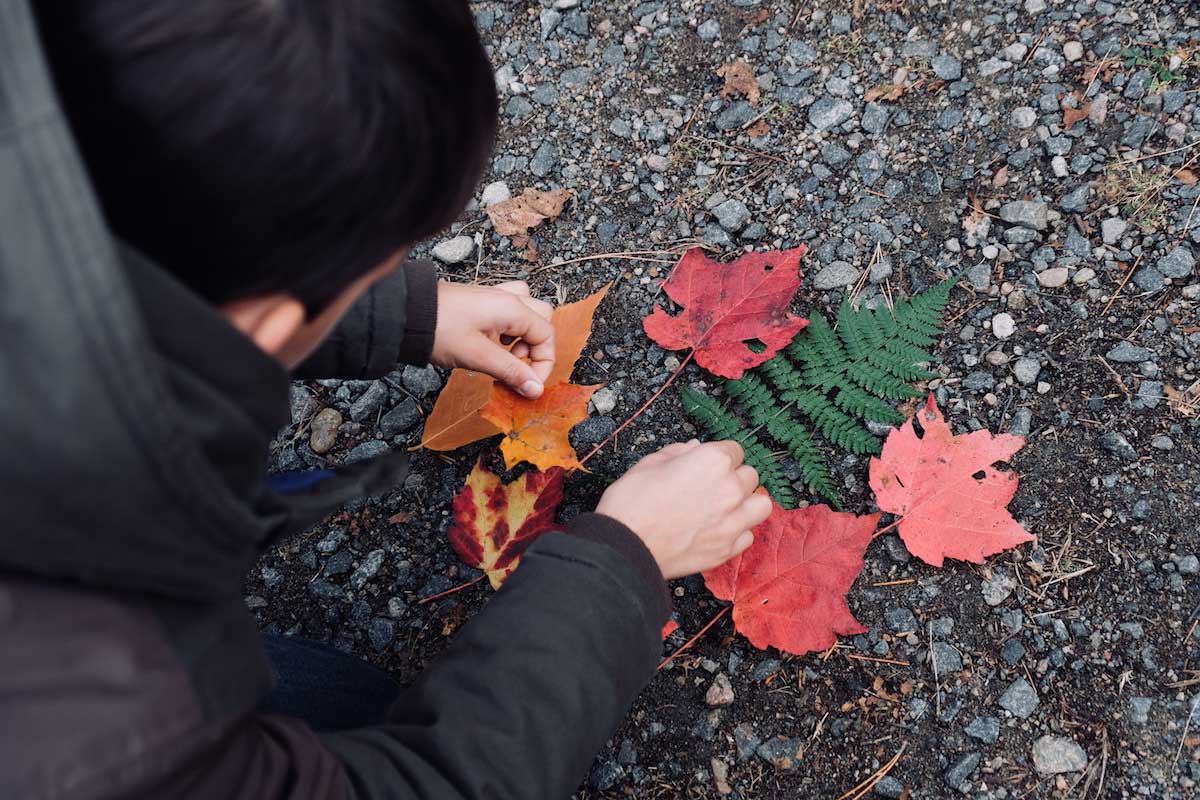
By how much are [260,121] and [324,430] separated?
149cm

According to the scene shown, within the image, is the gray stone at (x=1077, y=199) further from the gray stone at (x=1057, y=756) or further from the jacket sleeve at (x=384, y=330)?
the jacket sleeve at (x=384, y=330)

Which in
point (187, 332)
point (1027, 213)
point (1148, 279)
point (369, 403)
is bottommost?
point (369, 403)

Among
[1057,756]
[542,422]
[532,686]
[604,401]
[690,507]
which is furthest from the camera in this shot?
[604,401]

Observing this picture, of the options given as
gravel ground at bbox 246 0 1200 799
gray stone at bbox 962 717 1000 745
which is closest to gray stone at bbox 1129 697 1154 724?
gravel ground at bbox 246 0 1200 799

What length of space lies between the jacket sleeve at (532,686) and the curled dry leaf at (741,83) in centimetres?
153

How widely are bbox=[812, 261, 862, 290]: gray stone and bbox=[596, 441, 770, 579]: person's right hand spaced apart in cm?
69

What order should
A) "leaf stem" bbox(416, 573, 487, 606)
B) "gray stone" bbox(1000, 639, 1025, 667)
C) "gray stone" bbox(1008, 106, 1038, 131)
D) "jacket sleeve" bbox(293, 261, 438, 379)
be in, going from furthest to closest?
"gray stone" bbox(1008, 106, 1038, 131) → "leaf stem" bbox(416, 573, 487, 606) → "gray stone" bbox(1000, 639, 1025, 667) → "jacket sleeve" bbox(293, 261, 438, 379)

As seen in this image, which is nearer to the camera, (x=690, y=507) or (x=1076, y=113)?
(x=690, y=507)

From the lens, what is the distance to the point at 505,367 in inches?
70.4

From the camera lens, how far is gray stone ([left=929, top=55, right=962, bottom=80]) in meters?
2.32

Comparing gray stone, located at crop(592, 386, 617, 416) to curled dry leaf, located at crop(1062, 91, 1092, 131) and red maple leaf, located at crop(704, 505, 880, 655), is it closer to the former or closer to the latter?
red maple leaf, located at crop(704, 505, 880, 655)

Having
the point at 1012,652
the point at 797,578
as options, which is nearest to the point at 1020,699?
the point at 1012,652

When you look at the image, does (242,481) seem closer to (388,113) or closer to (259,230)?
(259,230)

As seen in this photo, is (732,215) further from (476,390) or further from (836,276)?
(476,390)
